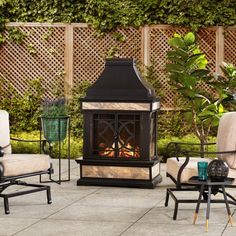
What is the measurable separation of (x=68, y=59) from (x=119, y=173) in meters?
5.71

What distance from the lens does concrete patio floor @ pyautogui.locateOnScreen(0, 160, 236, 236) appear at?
639 centimetres

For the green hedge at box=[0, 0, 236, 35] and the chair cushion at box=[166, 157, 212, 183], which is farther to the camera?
the green hedge at box=[0, 0, 236, 35]

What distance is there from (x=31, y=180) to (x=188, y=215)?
290 centimetres

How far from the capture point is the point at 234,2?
44.5ft

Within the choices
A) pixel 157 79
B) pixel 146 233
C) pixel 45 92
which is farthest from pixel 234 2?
pixel 146 233

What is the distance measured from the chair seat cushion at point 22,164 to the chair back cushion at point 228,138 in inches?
69.5

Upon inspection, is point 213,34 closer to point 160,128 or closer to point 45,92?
point 160,128

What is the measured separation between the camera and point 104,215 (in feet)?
23.3

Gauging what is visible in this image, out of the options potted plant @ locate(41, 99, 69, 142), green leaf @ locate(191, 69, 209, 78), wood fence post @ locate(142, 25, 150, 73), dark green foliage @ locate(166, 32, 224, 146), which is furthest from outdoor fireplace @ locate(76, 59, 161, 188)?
wood fence post @ locate(142, 25, 150, 73)

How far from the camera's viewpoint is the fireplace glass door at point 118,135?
887cm

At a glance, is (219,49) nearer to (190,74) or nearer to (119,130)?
(190,74)

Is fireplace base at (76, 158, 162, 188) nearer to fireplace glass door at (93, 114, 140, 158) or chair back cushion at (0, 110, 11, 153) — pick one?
fireplace glass door at (93, 114, 140, 158)

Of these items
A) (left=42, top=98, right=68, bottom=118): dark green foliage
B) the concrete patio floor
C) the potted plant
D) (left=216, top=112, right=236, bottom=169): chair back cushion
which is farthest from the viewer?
(left=42, top=98, right=68, bottom=118): dark green foliage

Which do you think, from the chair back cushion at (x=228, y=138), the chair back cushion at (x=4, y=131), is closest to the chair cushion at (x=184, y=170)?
the chair back cushion at (x=228, y=138)
